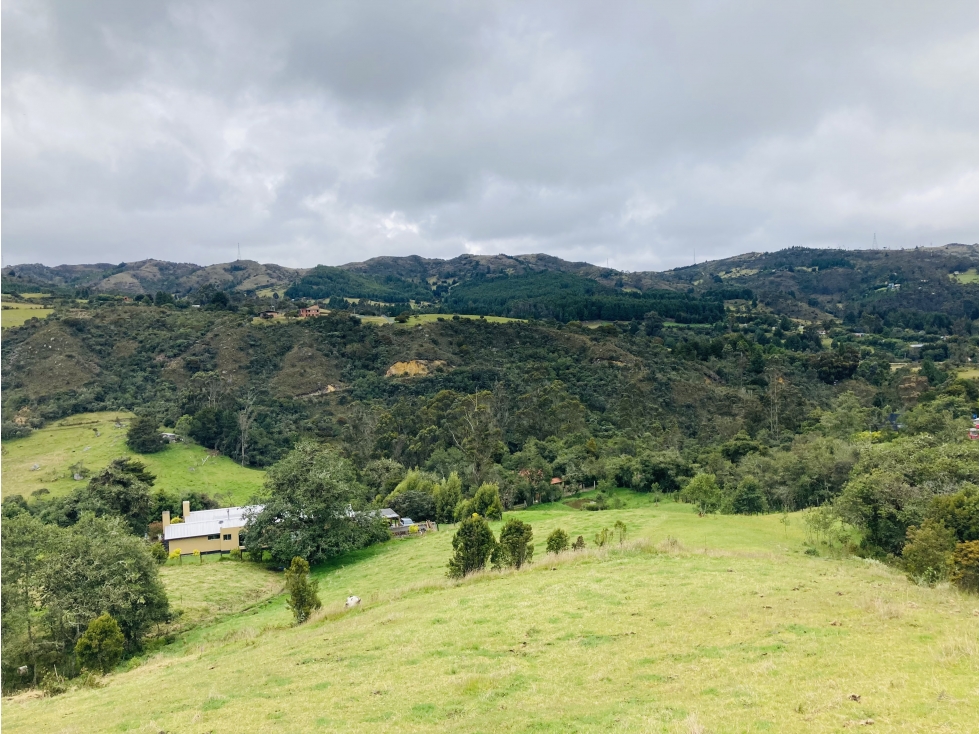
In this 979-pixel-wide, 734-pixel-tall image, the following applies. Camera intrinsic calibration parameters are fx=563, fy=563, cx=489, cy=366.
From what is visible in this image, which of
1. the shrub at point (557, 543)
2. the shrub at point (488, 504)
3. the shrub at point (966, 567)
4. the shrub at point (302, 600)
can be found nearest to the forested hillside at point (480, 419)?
the shrub at point (966, 567)

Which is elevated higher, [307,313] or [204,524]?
[307,313]

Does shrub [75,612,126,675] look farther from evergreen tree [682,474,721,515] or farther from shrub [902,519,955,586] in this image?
evergreen tree [682,474,721,515]

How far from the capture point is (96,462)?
2368 inches

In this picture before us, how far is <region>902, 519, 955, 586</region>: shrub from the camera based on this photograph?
16906mm

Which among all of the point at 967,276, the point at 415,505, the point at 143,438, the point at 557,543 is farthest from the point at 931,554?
the point at 967,276

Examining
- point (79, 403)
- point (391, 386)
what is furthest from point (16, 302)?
point (391, 386)

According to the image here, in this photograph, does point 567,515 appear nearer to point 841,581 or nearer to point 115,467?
point 841,581

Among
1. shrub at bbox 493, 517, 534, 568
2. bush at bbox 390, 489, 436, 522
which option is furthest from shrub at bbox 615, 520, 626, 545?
bush at bbox 390, 489, 436, 522

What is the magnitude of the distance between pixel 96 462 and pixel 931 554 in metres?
70.3

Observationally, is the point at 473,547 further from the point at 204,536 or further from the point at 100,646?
the point at 204,536

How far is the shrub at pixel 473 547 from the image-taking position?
23.4m

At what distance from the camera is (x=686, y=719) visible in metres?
8.44

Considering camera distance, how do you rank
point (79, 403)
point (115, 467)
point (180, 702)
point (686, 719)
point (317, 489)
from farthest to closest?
1. point (79, 403)
2. point (115, 467)
3. point (317, 489)
4. point (180, 702)
5. point (686, 719)

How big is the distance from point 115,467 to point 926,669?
56.7 meters
